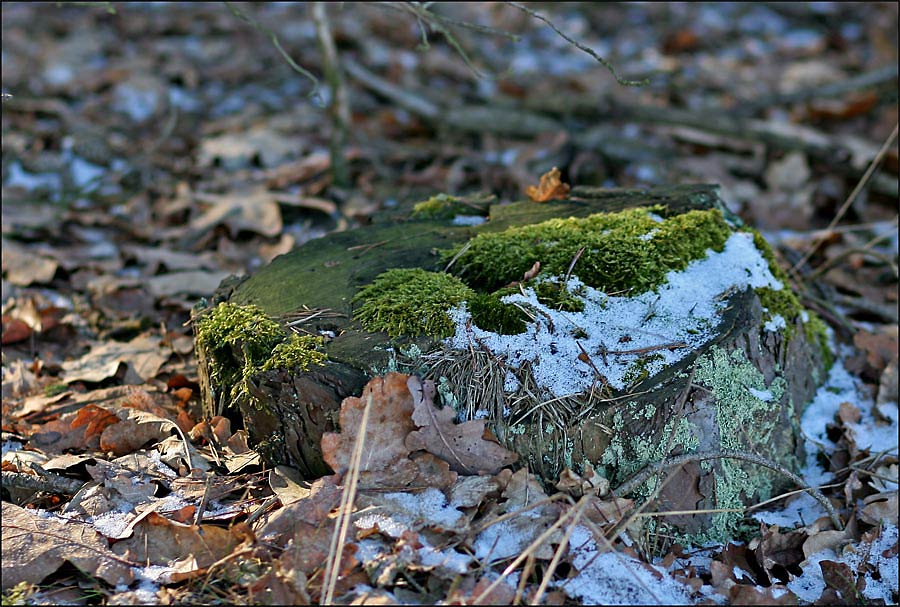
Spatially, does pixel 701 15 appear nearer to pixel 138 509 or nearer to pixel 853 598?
pixel 853 598

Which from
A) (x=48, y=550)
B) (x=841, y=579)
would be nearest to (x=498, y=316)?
(x=841, y=579)

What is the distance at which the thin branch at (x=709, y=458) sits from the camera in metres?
2.45

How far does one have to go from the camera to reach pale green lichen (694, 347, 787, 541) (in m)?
2.60

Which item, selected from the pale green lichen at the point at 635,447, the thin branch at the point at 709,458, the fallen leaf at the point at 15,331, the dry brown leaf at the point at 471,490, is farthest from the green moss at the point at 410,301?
the fallen leaf at the point at 15,331

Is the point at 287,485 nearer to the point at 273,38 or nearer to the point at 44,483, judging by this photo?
the point at 44,483

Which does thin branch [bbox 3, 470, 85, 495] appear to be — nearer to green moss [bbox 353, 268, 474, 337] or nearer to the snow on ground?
green moss [bbox 353, 268, 474, 337]

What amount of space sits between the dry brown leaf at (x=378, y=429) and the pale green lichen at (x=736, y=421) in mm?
966

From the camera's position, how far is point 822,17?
26.6ft

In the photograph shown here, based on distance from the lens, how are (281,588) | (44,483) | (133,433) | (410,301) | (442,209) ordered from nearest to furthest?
1. (281,588)
2. (44,483)
3. (410,301)
4. (133,433)
5. (442,209)

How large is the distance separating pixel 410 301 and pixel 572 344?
564 mm

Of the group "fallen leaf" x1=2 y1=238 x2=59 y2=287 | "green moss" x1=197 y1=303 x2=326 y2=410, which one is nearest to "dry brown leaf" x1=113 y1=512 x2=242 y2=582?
"green moss" x1=197 y1=303 x2=326 y2=410

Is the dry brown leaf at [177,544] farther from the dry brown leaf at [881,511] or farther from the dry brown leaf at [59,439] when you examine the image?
the dry brown leaf at [881,511]

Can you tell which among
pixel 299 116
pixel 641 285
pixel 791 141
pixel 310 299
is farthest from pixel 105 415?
pixel 791 141

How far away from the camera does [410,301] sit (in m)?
2.67
